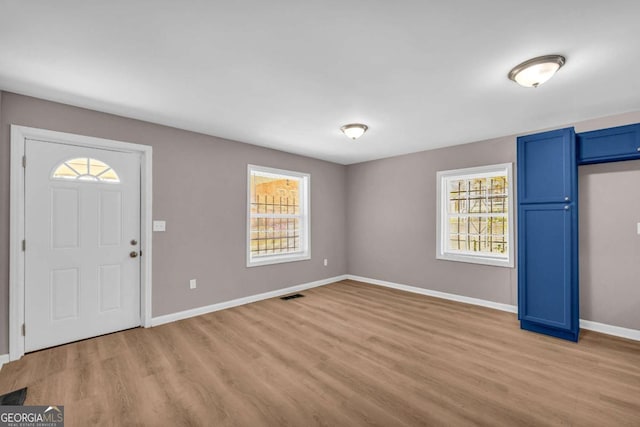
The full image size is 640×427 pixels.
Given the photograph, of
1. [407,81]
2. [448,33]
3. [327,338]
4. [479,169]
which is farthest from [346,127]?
[327,338]

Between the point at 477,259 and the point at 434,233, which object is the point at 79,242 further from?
the point at 477,259

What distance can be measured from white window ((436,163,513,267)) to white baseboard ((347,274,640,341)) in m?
0.59

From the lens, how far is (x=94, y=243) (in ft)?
10.0

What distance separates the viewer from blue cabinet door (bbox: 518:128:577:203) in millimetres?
2998

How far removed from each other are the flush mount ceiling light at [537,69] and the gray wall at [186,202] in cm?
351

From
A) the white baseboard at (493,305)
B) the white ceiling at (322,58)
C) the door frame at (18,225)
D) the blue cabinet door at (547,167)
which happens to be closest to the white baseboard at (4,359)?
the door frame at (18,225)

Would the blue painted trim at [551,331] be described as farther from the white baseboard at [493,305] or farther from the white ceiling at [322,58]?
the white ceiling at [322,58]

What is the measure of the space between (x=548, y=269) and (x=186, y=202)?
14.6 ft

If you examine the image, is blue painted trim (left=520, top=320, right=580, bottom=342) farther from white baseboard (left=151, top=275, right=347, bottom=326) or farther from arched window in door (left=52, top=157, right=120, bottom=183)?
arched window in door (left=52, top=157, right=120, bottom=183)

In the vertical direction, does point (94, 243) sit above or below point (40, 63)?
below

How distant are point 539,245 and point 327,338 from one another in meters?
2.63

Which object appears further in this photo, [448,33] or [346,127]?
[346,127]

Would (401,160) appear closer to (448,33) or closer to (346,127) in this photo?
(346,127)

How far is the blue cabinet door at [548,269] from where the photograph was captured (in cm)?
299
